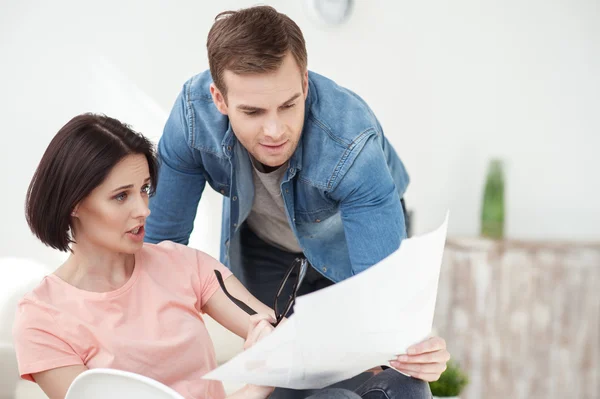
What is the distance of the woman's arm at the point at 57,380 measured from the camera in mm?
1084

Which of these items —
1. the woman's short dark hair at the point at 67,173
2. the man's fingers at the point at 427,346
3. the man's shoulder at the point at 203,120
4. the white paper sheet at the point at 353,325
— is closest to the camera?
the white paper sheet at the point at 353,325

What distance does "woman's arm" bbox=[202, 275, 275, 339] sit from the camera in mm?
1343

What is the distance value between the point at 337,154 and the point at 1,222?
1522 millimetres

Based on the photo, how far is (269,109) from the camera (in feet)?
4.29

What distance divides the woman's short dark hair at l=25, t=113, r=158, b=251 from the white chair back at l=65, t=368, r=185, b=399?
1.23ft

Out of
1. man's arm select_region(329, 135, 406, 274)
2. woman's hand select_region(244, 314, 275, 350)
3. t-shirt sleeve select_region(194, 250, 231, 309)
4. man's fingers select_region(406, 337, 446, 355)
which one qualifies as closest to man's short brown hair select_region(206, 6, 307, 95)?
man's arm select_region(329, 135, 406, 274)

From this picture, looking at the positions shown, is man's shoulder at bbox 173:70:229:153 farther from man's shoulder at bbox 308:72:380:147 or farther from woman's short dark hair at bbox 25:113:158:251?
woman's short dark hair at bbox 25:113:158:251

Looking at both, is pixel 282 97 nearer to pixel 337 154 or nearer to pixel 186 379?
pixel 337 154

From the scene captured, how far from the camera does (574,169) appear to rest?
10.5ft

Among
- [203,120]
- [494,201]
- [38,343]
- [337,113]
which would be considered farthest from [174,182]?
[494,201]

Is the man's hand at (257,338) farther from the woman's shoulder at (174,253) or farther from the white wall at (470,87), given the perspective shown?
Result: the white wall at (470,87)

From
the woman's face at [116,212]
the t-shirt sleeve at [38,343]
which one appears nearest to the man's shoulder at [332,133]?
the woman's face at [116,212]

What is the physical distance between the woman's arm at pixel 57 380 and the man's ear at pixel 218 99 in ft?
1.98

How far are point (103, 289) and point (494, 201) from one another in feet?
7.14
